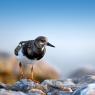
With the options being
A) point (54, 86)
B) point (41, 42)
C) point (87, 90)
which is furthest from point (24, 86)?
point (87, 90)

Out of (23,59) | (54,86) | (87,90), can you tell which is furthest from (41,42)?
(87,90)

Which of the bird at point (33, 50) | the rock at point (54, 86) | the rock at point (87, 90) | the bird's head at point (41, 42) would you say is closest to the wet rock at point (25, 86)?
the rock at point (54, 86)

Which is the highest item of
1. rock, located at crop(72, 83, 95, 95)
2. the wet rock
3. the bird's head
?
the bird's head

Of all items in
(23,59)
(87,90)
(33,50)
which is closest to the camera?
(87,90)

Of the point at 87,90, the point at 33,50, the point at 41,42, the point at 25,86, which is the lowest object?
the point at 87,90

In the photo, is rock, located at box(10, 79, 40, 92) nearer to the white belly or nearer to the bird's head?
the white belly

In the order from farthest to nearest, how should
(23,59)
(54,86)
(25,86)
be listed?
(23,59), (54,86), (25,86)

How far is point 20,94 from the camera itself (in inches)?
302

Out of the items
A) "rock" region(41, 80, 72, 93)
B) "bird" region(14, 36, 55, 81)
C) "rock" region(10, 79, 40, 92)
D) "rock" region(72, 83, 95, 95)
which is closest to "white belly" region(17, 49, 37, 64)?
"bird" region(14, 36, 55, 81)

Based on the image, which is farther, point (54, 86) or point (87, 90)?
point (54, 86)

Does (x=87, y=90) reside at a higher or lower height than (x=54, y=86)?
lower

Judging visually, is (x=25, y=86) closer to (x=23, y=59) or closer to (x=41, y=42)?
(x=23, y=59)

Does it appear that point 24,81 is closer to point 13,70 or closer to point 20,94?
point 20,94

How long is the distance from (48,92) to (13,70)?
Result: 5.50m
